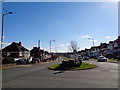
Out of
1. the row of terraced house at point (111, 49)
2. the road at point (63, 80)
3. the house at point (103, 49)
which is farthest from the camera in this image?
the house at point (103, 49)

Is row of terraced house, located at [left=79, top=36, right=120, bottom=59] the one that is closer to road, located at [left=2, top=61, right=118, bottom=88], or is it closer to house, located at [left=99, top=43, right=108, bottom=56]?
house, located at [left=99, top=43, right=108, bottom=56]

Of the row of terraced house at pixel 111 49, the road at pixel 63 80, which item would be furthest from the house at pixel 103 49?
the road at pixel 63 80

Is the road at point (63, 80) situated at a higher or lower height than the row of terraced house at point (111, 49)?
lower

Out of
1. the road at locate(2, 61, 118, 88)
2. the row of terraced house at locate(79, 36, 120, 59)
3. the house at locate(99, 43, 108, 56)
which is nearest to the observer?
the road at locate(2, 61, 118, 88)

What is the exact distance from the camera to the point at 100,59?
45.8 meters

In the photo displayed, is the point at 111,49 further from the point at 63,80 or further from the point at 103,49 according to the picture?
the point at 63,80

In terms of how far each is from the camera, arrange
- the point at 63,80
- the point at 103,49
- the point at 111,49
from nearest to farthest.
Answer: the point at 63,80 → the point at 111,49 → the point at 103,49

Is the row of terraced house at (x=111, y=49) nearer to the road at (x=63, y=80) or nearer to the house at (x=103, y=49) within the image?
the house at (x=103, y=49)

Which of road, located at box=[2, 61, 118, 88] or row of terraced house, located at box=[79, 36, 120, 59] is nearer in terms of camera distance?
road, located at box=[2, 61, 118, 88]

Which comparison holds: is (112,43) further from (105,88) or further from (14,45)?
(105,88)

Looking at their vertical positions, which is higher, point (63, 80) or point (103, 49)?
point (103, 49)

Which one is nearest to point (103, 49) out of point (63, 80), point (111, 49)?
point (111, 49)

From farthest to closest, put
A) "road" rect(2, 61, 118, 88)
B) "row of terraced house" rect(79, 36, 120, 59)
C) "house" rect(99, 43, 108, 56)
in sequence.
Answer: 1. "house" rect(99, 43, 108, 56)
2. "row of terraced house" rect(79, 36, 120, 59)
3. "road" rect(2, 61, 118, 88)

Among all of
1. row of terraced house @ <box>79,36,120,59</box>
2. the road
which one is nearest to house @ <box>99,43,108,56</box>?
row of terraced house @ <box>79,36,120,59</box>
